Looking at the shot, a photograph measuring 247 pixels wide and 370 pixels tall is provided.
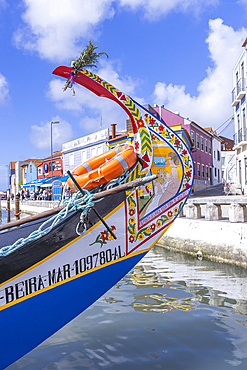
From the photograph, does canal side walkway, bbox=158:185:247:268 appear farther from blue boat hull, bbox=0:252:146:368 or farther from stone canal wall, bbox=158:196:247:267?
blue boat hull, bbox=0:252:146:368

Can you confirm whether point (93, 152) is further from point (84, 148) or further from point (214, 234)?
point (214, 234)

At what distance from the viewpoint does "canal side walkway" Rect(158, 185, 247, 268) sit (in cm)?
854

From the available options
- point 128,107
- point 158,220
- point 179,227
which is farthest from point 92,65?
point 179,227

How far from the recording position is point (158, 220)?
419 centimetres

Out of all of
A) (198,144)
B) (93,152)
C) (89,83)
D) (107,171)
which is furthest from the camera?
(198,144)

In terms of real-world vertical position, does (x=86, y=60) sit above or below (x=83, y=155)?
below

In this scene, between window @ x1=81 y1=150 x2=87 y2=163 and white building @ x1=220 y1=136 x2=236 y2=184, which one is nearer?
white building @ x1=220 y1=136 x2=236 y2=184

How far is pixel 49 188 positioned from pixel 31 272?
37717mm

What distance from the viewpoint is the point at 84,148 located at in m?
33.8

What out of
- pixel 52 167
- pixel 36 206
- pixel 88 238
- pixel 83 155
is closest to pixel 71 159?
pixel 52 167

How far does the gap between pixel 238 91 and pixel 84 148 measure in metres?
16.4

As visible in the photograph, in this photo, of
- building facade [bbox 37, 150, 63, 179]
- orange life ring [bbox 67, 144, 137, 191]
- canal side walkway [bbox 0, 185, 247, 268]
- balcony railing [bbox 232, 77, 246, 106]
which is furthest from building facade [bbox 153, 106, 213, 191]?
orange life ring [bbox 67, 144, 137, 191]

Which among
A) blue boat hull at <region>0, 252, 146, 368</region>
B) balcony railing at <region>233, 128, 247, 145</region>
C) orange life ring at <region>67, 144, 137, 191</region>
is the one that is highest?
balcony railing at <region>233, 128, 247, 145</region>

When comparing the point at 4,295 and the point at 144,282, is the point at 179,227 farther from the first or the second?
the point at 4,295
